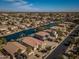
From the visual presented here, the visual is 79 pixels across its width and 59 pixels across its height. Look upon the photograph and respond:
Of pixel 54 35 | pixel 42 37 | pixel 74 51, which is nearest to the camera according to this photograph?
pixel 74 51

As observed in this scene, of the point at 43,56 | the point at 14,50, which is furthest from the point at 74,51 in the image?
the point at 14,50

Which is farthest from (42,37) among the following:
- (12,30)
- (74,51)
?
(12,30)

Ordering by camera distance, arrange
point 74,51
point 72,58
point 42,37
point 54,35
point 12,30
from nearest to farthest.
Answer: point 72,58, point 74,51, point 42,37, point 54,35, point 12,30

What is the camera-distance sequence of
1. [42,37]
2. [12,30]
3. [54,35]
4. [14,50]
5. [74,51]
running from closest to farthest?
[14,50]
[74,51]
[42,37]
[54,35]
[12,30]

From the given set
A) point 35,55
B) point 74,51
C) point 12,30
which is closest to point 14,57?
point 35,55

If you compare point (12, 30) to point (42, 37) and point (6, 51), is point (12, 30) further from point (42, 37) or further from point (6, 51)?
point (6, 51)

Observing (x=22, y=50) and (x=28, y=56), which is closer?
(x=28, y=56)

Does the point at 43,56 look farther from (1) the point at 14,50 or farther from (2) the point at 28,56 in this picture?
(1) the point at 14,50

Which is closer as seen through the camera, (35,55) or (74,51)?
(35,55)

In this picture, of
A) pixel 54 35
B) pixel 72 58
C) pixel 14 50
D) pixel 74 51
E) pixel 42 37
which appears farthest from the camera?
pixel 54 35
